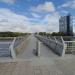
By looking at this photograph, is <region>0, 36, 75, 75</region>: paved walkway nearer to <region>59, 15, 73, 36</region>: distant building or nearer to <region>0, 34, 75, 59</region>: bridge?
<region>0, 34, 75, 59</region>: bridge

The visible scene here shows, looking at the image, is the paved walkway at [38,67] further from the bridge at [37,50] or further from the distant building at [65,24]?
the distant building at [65,24]

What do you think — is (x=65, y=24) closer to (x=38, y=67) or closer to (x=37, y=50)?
(x=37, y=50)

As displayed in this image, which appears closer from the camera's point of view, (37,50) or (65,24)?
(37,50)

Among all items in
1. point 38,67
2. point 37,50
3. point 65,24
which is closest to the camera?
point 38,67

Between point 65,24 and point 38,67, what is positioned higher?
point 65,24

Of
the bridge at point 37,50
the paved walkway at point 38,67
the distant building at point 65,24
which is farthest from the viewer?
the distant building at point 65,24

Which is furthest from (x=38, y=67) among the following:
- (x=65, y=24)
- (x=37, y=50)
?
(x=65, y=24)

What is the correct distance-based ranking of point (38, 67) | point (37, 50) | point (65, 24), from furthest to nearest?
point (65, 24), point (37, 50), point (38, 67)

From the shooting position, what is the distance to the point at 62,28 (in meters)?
62.0

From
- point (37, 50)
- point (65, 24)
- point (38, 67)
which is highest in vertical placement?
point (65, 24)

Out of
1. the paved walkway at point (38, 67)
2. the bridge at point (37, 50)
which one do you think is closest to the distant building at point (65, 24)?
the bridge at point (37, 50)

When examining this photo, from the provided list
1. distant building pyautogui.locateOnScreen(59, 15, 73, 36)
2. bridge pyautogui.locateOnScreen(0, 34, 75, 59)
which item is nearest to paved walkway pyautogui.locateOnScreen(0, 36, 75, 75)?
bridge pyautogui.locateOnScreen(0, 34, 75, 59)

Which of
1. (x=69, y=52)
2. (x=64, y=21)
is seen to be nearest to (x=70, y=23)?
(x=64, y=21)

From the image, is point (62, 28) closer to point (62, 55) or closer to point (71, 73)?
point (62, 55)
